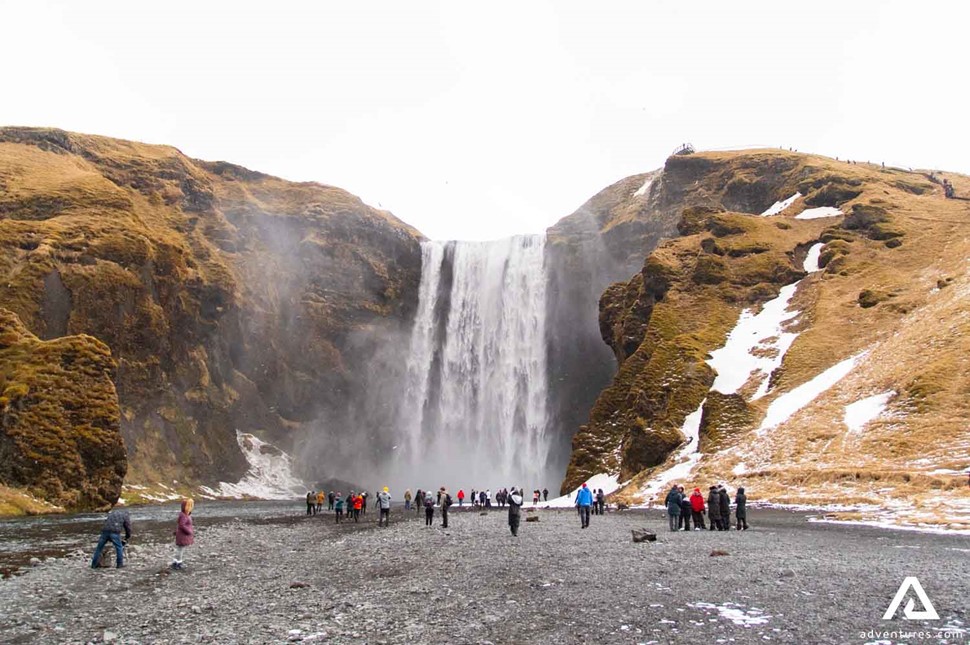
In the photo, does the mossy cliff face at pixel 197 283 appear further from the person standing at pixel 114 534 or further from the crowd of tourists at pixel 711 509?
the crowd of tourists at pixel 711 509

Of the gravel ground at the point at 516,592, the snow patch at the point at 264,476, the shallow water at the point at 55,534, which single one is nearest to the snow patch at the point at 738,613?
the gravel ground at the point at 516,592

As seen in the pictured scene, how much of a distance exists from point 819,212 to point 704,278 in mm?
25378

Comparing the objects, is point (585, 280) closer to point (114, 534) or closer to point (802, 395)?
point (802, 395)

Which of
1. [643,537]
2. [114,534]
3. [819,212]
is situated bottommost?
[114,534]

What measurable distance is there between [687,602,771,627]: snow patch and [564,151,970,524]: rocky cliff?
17690mm

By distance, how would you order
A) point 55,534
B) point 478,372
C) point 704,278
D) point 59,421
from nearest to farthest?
point 55,534, point 59,421, point 704,278, point 478,372

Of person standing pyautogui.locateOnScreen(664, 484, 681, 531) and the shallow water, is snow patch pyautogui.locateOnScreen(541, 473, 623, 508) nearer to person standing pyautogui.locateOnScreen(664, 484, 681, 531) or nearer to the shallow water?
person standing pyautogui.locateOnScreen(664, 484, 681, 531)

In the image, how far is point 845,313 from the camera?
5953 cm

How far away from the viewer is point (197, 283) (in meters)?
90.2

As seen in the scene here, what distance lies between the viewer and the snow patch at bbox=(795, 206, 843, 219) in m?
83.2

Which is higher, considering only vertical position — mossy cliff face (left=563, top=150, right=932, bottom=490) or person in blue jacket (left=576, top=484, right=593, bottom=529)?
mossy cliff face (left=563, top=150, right=932, bottom=490)

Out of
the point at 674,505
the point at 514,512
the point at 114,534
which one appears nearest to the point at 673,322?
the point at 674,505

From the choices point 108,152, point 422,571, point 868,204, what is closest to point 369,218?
point 108,152

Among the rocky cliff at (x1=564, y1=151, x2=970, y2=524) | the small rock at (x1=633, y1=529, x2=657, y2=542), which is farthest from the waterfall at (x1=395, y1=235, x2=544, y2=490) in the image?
the small rock at (x1=633, y1=529, x2=657, y2=542)
